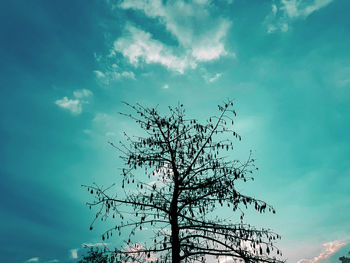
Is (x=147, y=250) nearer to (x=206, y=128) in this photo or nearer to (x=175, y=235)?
(x=175, y=235)

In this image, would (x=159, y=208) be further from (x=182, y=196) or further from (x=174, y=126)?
(x=174, y=126)

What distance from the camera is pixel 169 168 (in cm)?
898

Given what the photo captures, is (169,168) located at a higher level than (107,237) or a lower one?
higher

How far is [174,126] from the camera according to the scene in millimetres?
9031

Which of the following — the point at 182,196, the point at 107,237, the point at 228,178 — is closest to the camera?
the point at 107,237

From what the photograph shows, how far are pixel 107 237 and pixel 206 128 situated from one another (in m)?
4.65

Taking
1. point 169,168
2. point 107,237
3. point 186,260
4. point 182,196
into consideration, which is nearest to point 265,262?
point 186,260

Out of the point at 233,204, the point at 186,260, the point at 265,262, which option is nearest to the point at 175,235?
the point at 186,260

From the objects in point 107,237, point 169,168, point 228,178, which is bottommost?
point 107,237

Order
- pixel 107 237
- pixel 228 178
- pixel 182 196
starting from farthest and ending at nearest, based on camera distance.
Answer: pixel 182 196 → pixel 228 178 → pixel 107 237

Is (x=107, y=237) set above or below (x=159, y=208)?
below

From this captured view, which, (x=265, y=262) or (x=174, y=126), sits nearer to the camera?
(x=265, y=262)

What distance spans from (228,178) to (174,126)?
2.57 meters

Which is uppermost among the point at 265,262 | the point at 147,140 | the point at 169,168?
the point at 147,140
